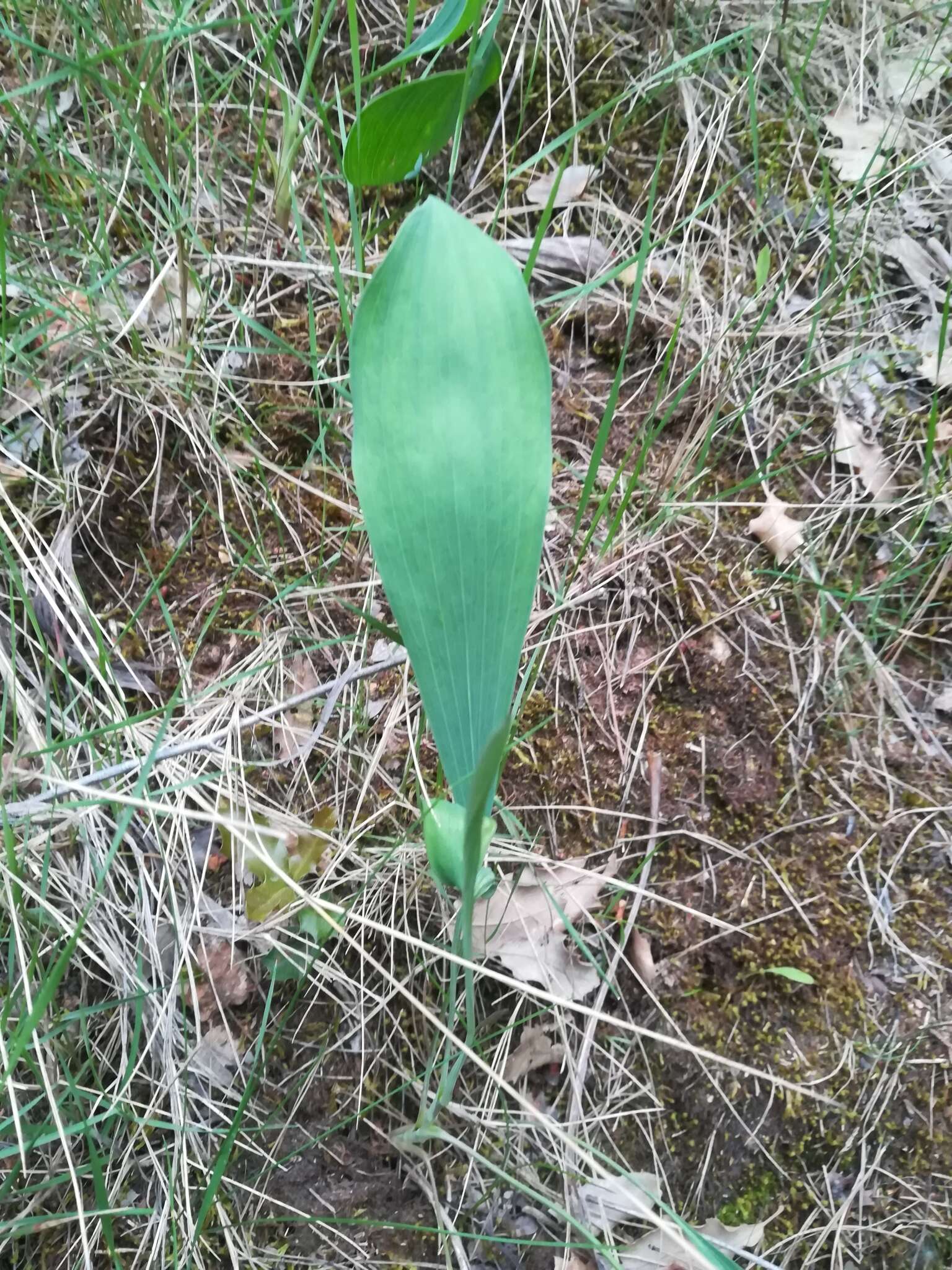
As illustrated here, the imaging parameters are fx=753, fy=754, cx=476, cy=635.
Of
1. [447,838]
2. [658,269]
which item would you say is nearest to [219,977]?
[447,838]

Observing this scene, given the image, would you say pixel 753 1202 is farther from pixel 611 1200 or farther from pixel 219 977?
pixel 219 977

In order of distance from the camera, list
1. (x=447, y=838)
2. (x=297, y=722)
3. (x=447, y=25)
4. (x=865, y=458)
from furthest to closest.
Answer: (x=865, y=458) < (x=297, y=722) < (x=447, y=25) < (x=447, y=838)

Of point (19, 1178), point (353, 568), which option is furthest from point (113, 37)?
point (19, 1178)

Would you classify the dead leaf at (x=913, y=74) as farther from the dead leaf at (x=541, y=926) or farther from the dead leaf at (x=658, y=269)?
the dead leaf at (x=541, y=926)

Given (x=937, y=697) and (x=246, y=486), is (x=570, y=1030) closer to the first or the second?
(x=937, y=697)

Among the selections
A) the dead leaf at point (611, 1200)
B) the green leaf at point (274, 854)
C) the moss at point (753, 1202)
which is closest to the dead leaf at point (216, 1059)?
the green leaf at point (274, 854)
